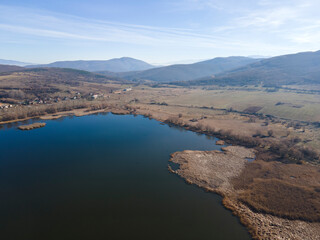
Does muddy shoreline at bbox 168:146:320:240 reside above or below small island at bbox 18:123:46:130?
below

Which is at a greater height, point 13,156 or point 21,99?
point 21,99

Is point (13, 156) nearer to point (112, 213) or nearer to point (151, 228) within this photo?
point (112, 213)

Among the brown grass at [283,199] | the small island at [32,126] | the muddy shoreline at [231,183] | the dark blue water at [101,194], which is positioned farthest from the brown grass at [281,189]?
the small island at [32,126]

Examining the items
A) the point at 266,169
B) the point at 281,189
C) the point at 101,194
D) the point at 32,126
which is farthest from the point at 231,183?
the point at 32,126

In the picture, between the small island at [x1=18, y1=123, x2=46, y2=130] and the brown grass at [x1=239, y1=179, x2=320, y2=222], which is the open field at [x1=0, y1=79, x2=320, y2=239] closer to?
the brown grass at [x1=239, y1=179, x2=320, y2=222]

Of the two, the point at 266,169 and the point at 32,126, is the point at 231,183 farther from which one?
the point at 32,126

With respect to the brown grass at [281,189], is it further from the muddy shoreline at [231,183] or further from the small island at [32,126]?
the small island at [32,126]

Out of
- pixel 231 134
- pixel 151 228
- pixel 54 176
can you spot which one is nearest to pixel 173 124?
pixel 231 134

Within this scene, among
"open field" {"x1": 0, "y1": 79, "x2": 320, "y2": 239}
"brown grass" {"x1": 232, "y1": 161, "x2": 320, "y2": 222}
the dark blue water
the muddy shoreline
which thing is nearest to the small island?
the dark blue water
